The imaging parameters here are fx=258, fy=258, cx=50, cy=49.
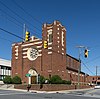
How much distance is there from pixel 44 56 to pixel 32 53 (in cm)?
466

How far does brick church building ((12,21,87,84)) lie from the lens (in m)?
60.6

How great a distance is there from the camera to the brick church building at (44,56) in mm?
60584

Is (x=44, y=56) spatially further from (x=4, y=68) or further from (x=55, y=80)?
(x=4, y=68)

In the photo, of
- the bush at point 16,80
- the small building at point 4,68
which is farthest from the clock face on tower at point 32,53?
the small building at point 4,68

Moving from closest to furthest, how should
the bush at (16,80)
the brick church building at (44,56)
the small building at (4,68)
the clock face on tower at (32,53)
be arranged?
the brick church building at (44,56)
the bush at (16,80)
the clock face on tower at (32,53)
the small building at (4,68)

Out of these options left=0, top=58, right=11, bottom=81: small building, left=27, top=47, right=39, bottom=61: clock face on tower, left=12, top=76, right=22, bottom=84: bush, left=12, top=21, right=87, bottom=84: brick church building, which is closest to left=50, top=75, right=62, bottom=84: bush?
left=12, top=21, right=87, bottom=84: brick church building

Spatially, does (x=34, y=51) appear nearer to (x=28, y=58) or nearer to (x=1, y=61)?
(x=28, y=58)

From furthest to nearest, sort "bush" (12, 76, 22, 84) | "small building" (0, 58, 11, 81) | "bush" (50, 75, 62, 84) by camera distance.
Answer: "small building" (0, 58, 11, 81), "bush" (12, 76, 22, 84), "bush" (50, 75, 62, 84)

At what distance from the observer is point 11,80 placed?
6128 cm

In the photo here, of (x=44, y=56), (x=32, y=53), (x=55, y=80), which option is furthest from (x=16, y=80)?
(x=55, y=80)

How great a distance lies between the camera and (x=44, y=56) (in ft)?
203

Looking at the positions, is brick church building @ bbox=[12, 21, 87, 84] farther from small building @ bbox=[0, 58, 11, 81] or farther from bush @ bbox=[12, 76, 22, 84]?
small building @ bbox=[0, 58, 11, 81]

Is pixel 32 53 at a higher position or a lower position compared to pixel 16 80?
higher

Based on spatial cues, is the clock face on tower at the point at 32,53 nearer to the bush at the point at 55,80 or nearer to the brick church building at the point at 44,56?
the brick church building at the point at 44,56
